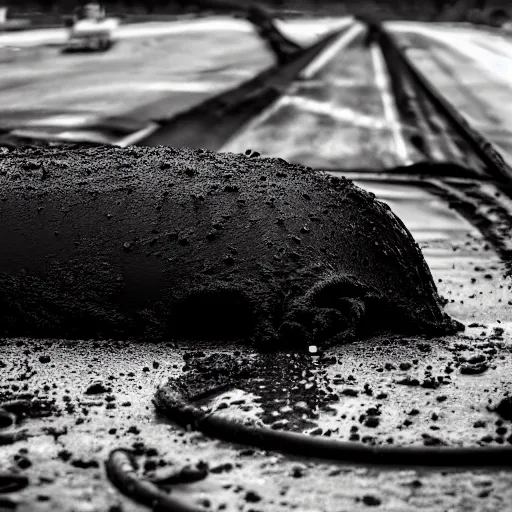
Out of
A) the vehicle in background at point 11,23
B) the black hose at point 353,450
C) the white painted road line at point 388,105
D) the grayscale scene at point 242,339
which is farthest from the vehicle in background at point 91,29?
the black hose at point 353,450

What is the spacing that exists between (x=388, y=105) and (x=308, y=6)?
478 centimetres

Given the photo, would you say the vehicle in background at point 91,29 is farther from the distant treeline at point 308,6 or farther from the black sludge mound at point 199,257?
the black sludge mound at point 199,257

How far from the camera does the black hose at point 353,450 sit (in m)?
1.49

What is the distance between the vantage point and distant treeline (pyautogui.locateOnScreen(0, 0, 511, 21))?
642cm

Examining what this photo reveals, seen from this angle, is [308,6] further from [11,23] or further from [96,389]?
[96,389]

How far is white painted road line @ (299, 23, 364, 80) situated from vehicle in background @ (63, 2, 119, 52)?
121 cm

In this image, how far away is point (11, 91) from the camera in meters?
4.50

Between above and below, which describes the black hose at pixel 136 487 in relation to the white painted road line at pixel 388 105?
below

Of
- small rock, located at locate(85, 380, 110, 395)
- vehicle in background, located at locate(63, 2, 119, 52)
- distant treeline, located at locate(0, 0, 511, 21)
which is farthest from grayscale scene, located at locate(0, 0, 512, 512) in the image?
distant treeline, located at locate(0, 0, 511, 21)

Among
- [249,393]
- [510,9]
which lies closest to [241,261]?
[249,393]

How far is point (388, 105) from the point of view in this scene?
5309mm

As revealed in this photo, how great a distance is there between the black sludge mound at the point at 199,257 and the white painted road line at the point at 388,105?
213 cm

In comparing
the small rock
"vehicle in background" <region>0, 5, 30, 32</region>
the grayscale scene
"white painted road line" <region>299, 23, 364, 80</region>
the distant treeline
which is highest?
the distant treeline

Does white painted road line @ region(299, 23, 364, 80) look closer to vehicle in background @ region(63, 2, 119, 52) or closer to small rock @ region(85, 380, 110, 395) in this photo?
vehicle in background @ region(63, 2, 119, 52)
